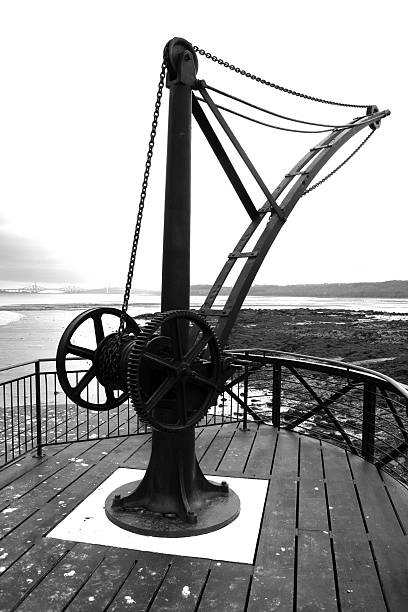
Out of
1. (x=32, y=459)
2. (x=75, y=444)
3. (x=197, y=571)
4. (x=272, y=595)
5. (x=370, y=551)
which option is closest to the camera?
(x=272, y=595)

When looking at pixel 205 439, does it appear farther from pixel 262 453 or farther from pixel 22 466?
pixel 22 466

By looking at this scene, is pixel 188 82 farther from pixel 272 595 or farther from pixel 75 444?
pixel 75 444

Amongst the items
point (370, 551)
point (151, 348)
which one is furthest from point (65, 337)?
point (370, 551)

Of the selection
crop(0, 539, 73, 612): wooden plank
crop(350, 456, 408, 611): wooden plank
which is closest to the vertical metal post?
crop(0, 539, 73, 612): wooden plank

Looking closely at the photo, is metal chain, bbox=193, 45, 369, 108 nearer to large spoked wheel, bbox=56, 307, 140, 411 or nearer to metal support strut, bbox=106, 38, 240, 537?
metal support strut, bbox=106, 38, 240, 537

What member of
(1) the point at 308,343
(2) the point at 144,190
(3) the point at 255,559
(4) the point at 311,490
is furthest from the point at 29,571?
(1) the point at 308,343

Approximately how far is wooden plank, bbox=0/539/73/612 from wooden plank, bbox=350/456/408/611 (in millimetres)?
2397

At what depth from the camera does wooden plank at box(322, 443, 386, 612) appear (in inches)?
134

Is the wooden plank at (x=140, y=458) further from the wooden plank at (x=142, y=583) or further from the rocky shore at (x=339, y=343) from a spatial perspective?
the rocky shore at (x=339, y=343)

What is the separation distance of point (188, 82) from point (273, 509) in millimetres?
3971

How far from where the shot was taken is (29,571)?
12.1 ft

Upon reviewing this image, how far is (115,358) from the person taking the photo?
427cm

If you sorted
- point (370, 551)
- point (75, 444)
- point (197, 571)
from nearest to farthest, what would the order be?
point (197, 571) → point (370, 551) → point (75, 444)

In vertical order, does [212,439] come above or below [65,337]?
below
